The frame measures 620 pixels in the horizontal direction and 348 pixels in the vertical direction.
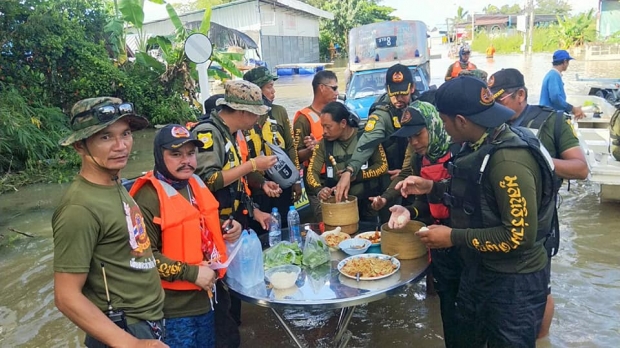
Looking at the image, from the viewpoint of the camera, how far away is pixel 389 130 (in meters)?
4.27

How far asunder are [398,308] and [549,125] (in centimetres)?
226

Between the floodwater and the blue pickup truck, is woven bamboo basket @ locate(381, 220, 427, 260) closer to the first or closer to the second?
the floodwater

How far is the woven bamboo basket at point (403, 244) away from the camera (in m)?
3.07

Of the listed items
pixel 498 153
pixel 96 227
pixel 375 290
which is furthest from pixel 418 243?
pixel 96 227

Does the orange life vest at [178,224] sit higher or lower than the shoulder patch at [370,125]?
lower

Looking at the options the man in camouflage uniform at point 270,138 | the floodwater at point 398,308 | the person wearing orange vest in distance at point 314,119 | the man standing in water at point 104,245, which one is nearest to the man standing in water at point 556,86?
the floodwater at point 398,308

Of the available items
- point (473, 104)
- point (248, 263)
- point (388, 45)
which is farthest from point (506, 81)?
point (388, 45)

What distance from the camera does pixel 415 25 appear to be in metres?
14.2

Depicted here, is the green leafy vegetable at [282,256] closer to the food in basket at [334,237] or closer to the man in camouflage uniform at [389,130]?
the food in basket at [334,237]

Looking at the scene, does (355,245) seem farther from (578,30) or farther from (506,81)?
(578,30)

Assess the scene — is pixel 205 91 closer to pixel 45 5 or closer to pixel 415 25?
pixel 45 5

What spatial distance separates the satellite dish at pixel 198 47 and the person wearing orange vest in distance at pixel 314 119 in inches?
69.8

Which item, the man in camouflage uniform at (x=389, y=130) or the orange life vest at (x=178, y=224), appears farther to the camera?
the man in camouflage uniform at (x=389, y=130)

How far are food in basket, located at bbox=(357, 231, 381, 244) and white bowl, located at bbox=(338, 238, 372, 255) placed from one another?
8 cm
